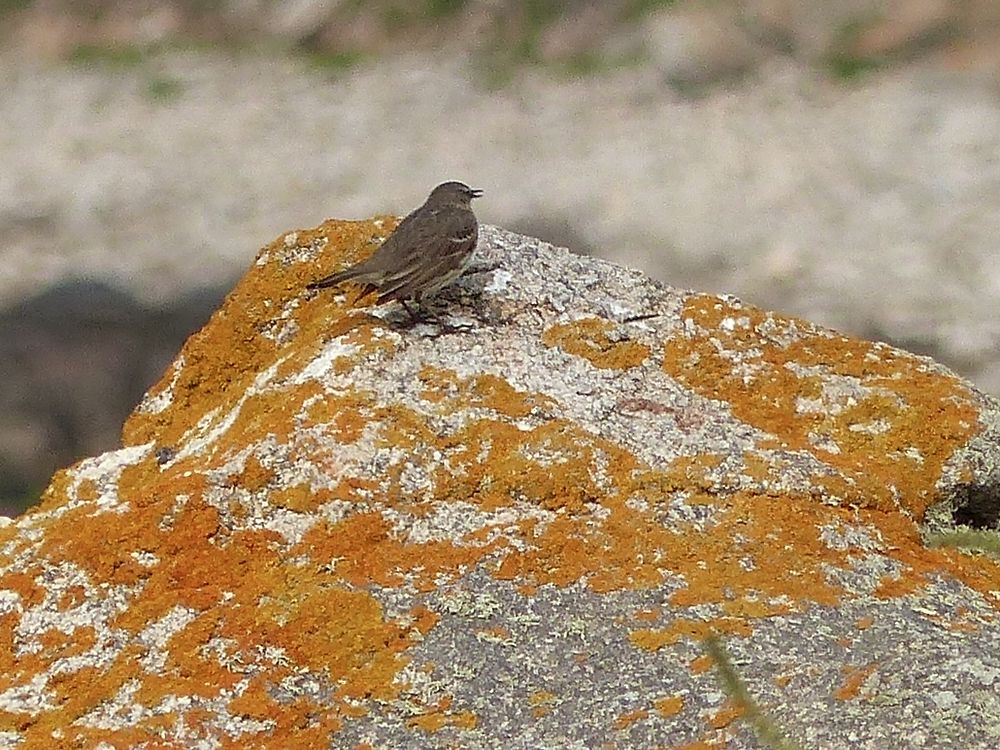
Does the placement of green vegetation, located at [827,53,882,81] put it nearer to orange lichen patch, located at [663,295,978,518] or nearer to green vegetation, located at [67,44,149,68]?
green vegetation, located at [67,44,149,68]

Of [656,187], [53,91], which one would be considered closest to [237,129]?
[53,91]

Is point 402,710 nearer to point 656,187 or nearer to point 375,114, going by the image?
point 656,187

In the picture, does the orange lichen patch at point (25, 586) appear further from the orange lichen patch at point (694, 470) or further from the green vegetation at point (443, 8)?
the green vegetation at point (443, 8)

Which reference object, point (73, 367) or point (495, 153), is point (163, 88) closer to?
point (495, 153)

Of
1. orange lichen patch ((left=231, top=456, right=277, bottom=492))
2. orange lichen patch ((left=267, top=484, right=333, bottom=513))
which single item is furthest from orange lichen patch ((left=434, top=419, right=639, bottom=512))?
orange lichen patch ((left=231, top=456, right=277, bottom=492))

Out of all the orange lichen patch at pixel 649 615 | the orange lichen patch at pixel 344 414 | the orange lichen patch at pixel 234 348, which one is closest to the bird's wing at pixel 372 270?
the orange lichen patch at pixel 234 348
